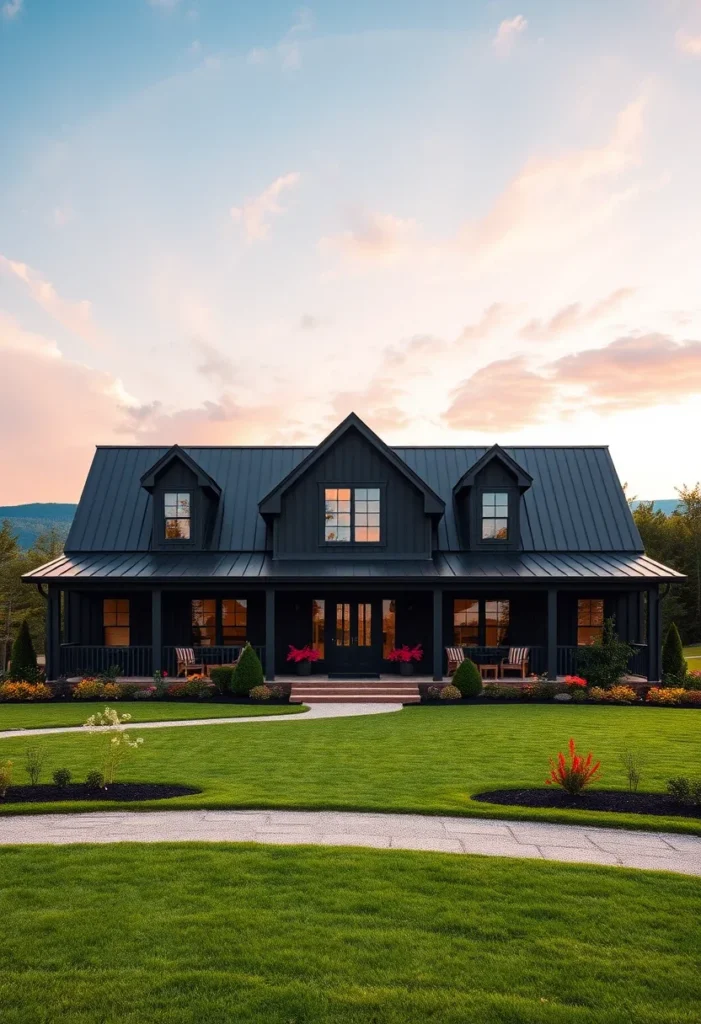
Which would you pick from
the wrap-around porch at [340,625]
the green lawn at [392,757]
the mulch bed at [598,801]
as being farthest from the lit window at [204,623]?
the mulch bed at [598,801]

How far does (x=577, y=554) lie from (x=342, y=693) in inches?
380

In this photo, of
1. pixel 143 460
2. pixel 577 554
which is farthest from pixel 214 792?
pixel 143 460

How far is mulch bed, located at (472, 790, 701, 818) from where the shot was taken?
9.73 metres

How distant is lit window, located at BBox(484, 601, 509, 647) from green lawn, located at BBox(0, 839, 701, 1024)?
1785cm

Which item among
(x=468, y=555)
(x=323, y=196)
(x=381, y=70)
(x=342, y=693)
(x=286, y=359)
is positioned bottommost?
(x=342, y=693)

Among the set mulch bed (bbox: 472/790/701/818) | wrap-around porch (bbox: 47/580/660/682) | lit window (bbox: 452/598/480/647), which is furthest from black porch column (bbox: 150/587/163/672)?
mulch bed (bbox: 472/790/701/818)

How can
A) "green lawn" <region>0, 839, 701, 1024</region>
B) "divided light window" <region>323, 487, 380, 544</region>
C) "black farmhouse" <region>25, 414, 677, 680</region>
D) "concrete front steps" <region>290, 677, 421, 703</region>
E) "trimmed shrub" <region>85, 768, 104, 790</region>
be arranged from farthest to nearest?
"divided light window" <region>323, 487, 380, 544</region> < "black farmhouse" <region>25, 414, 677, 680</region> < "concrete front steps" <region>290, 677, 421, 703</region> < "trimmed shrub" <region>85, 768, 104, 790</region> < "green lawn" <region>0, 839, 701, 1024</region>

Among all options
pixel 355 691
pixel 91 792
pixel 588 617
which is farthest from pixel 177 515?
pixel 91 792

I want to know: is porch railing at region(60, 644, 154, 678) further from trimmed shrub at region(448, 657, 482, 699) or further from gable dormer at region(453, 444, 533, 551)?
gable dormer at region(453, 444, 533, 551)

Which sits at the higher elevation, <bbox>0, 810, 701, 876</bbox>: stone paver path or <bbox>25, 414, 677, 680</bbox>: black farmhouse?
<bbox>25, 414, 677, 680</bbox>: black farmhouse

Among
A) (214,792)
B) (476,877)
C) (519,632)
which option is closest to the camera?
(476,877)

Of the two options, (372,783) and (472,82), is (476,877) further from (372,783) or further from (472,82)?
(472,82)

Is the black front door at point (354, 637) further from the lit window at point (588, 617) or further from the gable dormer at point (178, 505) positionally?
the lit window at point (588, 617)

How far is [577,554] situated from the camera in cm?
2567
